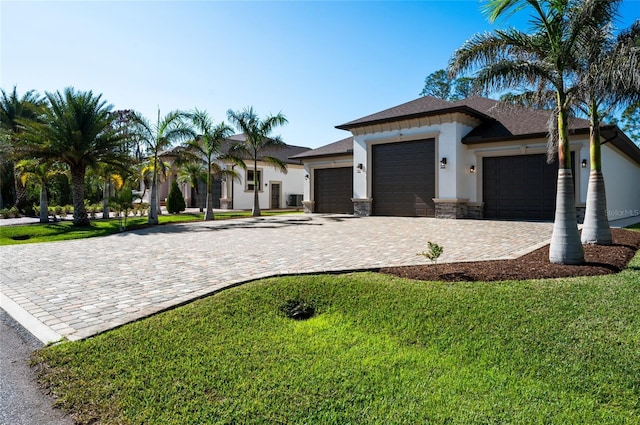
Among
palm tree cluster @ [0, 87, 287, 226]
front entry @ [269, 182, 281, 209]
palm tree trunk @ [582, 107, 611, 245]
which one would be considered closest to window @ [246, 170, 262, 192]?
front entry @ [269, 182, 281, 209]

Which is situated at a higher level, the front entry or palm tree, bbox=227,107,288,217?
palm tree, bbox=227,107,288,217

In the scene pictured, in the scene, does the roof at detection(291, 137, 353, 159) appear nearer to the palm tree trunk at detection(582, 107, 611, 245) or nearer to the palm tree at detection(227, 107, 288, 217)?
the palm tree at detection(227, 107, 288, 217)

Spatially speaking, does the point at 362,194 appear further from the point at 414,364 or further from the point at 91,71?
the point at 414,364

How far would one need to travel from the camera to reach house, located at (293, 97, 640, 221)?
15586mm

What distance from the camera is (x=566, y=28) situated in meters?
6.96

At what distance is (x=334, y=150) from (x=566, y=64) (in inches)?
639

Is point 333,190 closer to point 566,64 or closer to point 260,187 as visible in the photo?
point 260,187

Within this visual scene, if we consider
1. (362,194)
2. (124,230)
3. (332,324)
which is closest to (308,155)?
(362,194)

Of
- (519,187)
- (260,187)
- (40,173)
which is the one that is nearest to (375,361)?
(519,187)

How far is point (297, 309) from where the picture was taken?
4.80 meters

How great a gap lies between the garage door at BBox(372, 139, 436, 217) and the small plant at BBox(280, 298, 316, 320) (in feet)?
46.8

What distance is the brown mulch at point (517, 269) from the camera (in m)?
5.78

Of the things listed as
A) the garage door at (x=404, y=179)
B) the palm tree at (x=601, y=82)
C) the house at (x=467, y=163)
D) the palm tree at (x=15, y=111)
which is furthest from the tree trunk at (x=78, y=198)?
the palm tree at (x=601, y=82)

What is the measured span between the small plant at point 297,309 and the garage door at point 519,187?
1436 cm
